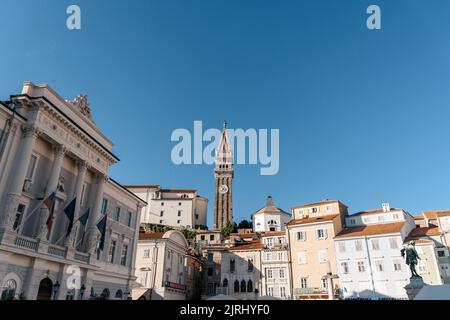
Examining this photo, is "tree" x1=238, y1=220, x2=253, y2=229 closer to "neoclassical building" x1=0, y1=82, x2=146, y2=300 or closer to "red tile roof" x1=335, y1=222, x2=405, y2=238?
"red tile roof" x1=335, y1=222, x2=405, y2=238

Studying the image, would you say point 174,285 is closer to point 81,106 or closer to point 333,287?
point 333,287

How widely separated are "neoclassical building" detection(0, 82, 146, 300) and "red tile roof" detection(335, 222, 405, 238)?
31.6m

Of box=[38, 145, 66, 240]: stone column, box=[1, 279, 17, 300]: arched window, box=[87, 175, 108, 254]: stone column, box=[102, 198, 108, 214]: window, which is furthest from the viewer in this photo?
box=[102, 198, 108, 214]: window

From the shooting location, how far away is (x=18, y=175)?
20125 mm

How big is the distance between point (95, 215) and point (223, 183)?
95.5 metres

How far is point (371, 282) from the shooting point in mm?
40938

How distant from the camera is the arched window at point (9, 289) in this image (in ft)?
61.4

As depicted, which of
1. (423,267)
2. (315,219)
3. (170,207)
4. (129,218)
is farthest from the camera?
(170,207)

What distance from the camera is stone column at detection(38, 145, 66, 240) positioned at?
21.5m

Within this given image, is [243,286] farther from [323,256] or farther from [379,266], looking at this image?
[379,266]

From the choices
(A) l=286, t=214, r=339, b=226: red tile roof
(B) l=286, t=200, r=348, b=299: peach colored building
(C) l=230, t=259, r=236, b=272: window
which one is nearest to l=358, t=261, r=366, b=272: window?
(B) l=286, t=200, r=348, b=299: peach colored building

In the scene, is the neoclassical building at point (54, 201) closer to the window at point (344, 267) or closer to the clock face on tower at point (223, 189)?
the window at point (344, 267)

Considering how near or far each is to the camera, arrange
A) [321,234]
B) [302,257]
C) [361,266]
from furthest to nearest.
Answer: [302,257]
[321,234]
[361,266]

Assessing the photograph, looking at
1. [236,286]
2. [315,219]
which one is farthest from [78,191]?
[315,219]
